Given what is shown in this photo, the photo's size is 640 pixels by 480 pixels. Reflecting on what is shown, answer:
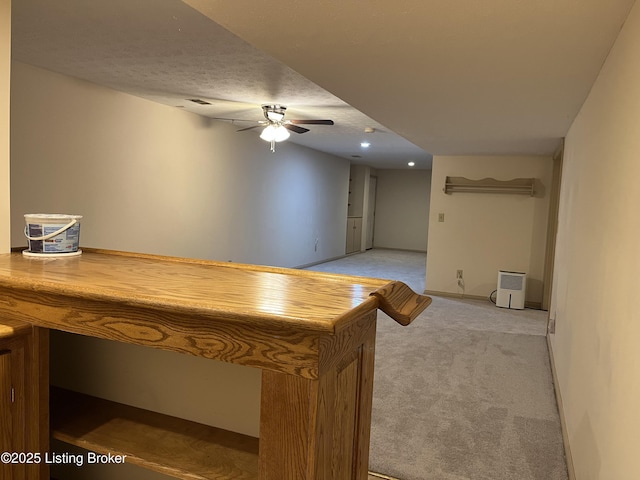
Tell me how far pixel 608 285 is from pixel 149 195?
4182 millimetres

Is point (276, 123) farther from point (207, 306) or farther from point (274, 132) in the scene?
point (207, 306)

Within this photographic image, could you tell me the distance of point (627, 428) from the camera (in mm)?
1302

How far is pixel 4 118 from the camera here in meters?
1.65

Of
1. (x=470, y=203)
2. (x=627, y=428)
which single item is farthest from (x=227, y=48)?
(x=470, y=203)

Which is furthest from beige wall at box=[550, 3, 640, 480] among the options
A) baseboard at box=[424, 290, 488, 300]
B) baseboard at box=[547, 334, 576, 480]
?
baseboard at box=[424, 290, 488, 300]

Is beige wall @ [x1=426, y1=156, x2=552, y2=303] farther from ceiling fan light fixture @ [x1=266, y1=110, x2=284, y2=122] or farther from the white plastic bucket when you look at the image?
the white plastic bucket

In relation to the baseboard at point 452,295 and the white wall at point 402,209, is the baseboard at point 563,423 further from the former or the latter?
the white wall at point 402,209

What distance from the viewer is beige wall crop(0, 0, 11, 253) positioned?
5.34 ft

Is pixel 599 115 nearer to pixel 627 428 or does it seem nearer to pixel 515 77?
pixel 515 77

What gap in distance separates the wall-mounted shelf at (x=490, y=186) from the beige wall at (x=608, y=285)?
10.6 feet

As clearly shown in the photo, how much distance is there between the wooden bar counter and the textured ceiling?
3.65ft

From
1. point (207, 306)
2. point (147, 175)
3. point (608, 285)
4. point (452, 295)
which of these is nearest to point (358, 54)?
point (608, 285)

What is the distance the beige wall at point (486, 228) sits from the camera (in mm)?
6016

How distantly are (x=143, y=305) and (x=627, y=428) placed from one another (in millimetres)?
1345
